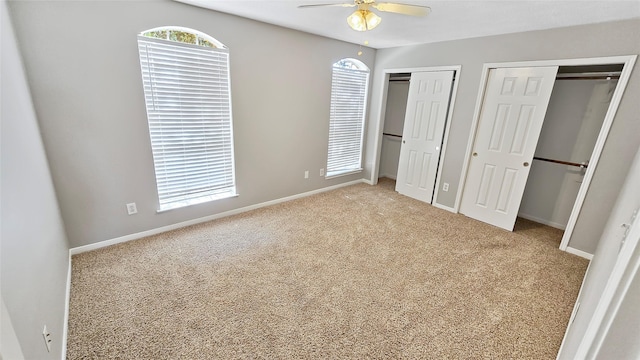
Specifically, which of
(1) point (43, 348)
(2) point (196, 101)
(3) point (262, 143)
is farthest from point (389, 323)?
(2) point (196, 101)

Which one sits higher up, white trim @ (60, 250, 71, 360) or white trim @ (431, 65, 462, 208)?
white trim @ (431, 65, 462, 208)

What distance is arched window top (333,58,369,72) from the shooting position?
406 cm

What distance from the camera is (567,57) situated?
2.69 metres

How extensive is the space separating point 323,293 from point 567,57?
11.3 feet

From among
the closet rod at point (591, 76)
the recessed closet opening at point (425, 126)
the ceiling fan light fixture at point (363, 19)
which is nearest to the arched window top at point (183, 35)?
the ceiling fan light fixture at point (363, 19)

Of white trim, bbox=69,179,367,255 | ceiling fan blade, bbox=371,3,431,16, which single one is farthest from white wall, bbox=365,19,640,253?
white trim, bbox=69,179,367,255

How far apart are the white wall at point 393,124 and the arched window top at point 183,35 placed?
3302 mm

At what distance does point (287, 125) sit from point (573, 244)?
12.2 ft

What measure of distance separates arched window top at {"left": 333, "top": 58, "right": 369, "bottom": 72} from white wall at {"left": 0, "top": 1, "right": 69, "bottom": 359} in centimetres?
341

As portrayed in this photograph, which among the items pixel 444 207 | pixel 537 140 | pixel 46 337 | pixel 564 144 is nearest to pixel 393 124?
pixel 444 207

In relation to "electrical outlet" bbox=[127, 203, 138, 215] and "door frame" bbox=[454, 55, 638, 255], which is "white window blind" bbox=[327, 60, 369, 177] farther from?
"electrical outlet" bbox=[127, 203, 138, 215]

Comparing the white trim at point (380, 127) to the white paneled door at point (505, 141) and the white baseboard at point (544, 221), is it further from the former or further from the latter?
the white baseboard at point (544, 221)

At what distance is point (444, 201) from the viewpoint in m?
3.90

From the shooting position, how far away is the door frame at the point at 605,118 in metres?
2.43
